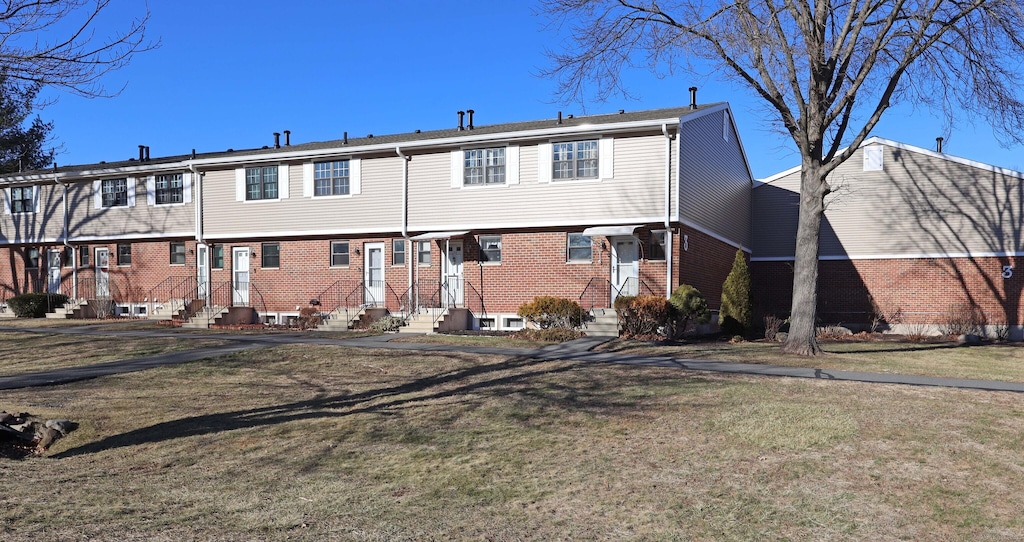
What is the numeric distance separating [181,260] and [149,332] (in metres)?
6.02

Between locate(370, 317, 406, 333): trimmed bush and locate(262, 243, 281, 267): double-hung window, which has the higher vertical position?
locate(262, 243, 281, 267): double-hung window

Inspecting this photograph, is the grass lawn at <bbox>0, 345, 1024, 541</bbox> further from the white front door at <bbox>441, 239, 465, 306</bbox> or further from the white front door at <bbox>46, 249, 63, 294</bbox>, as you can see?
the white front door at <bbox>46, 249, 63, 294</bbox>

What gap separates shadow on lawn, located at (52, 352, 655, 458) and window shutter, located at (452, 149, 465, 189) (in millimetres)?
9815

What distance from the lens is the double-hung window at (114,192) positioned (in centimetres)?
2711

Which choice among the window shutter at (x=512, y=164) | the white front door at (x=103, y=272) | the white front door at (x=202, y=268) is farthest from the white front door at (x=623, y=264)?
the white front door at (x=103, y=272)

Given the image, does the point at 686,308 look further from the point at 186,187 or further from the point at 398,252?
the point at 186,187

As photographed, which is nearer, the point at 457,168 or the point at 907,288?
the point at 457,168

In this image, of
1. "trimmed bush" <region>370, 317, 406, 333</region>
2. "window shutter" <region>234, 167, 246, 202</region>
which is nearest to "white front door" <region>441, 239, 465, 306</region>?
"trimmed bush" <region>370, 317, 406, 333</region>

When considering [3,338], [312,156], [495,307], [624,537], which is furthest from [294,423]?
[312,156]

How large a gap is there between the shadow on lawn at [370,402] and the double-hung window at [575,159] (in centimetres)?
873

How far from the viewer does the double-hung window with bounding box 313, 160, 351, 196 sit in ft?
76.9

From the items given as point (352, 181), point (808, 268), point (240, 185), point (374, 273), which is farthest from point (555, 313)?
point (240, 185)

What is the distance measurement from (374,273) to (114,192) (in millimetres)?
11335

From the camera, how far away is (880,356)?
52.2 feet
